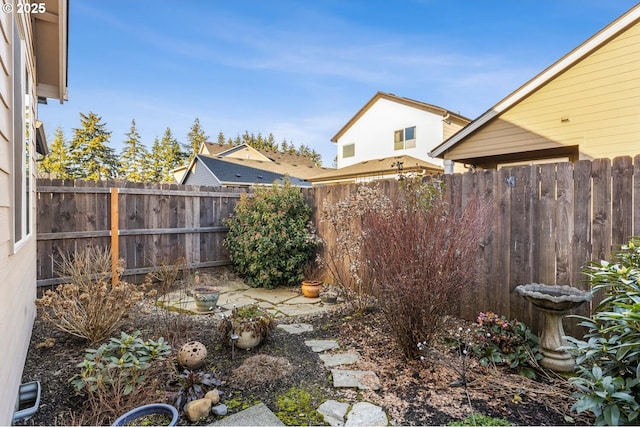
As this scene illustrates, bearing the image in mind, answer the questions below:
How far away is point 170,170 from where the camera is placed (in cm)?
2994

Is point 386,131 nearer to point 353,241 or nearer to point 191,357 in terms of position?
point 353,241

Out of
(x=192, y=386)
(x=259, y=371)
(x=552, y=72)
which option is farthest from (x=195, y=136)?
(x=192, y=386)

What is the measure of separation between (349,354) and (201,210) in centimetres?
428

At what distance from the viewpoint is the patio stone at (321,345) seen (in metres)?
3.15

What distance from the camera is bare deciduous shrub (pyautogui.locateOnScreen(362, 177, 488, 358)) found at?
268 centimetres

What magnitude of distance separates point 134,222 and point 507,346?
18.1ft

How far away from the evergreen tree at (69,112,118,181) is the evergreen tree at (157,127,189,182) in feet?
17.1

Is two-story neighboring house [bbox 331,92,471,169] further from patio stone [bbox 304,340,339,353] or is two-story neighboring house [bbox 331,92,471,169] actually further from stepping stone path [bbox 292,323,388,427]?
stepping stone path [bbox 292,323,388,427]

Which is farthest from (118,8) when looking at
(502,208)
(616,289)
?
(616,289)

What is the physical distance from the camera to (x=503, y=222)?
351 cm

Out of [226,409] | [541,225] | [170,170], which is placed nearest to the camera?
[226,409]

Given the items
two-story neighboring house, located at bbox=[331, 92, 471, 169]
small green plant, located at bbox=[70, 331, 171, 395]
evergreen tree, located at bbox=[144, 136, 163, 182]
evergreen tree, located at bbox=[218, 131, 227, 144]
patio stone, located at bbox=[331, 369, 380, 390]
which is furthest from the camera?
evergreen tree, located at bbox=[218, 131, 227, 144]

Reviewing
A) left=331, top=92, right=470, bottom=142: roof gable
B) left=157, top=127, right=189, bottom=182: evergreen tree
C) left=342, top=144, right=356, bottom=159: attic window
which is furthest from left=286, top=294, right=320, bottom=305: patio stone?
left=157, top=127, right=189, bottom=182: evergreen tree

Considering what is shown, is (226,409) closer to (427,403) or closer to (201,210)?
(427,403)
